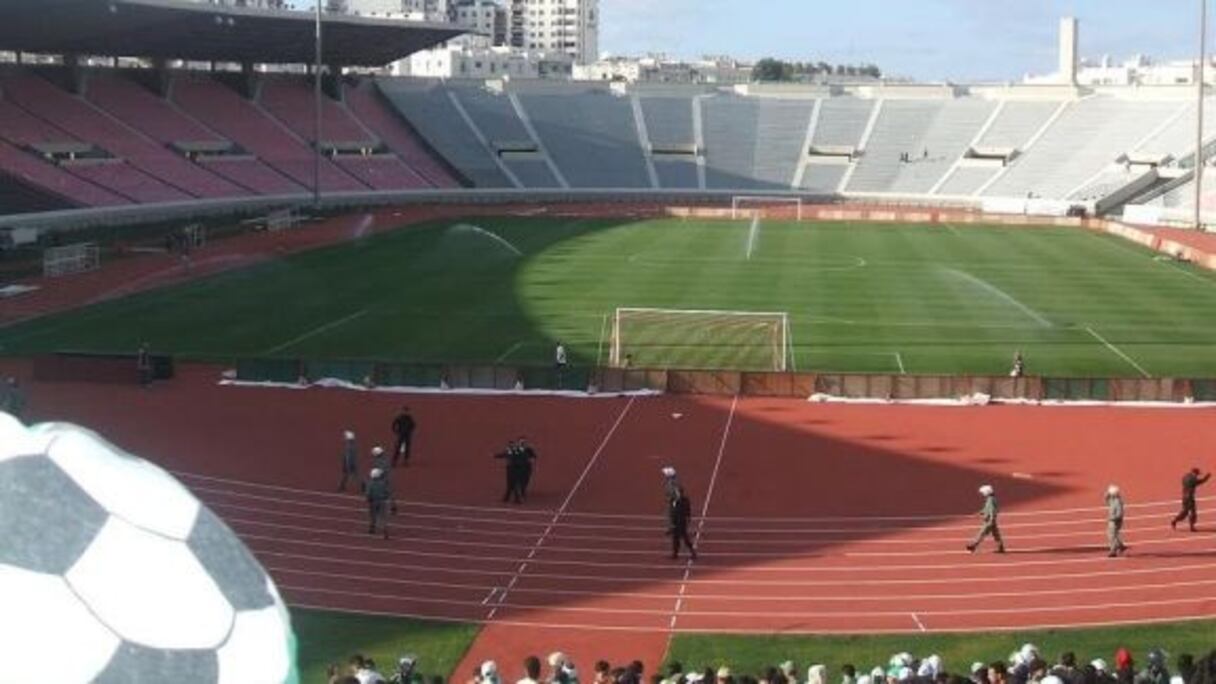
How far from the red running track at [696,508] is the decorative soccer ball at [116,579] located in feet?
38.4

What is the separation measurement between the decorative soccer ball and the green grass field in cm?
3123

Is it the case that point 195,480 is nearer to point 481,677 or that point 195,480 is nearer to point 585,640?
point 585,640

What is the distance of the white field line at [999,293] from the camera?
4400 centimetres

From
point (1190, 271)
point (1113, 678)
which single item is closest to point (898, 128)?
point (1190, 271)

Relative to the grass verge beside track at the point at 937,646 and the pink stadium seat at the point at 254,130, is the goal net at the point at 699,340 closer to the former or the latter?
the grass verge beside track at the point at 937,646

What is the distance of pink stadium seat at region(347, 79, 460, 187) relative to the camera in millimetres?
91062

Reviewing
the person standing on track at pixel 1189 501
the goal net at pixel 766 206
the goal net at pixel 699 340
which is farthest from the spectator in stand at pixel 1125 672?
the goal net at pixel 766 206

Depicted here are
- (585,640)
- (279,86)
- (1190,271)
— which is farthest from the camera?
(279,86)

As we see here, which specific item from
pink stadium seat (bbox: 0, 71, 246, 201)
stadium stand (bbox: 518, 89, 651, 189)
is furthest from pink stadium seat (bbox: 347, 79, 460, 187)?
pink stadium seat (bbox: 0, 71, 246, 201)

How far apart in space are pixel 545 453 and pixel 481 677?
16228 mm

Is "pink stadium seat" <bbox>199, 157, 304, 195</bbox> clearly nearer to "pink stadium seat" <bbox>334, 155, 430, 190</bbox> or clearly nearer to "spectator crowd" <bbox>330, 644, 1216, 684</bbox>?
"pink stadium seat" <bbox>334, 155, 430, 190</bbox>

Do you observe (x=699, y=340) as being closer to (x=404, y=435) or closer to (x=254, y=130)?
(x=404, y=435)

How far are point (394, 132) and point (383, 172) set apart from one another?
7.71 m

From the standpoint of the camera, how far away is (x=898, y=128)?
101875mm
